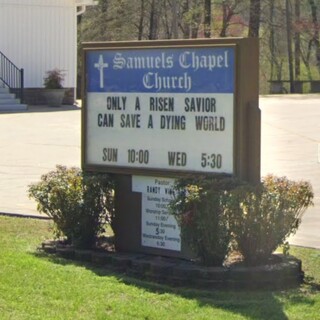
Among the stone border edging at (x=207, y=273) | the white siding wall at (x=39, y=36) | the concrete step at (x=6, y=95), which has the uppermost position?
the white siding wall at (x=39, y=36)

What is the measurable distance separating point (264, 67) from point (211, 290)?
59.8 meters

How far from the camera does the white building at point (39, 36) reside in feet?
110

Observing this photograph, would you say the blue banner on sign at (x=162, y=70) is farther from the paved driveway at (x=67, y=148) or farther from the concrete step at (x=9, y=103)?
the concrete step at (x=9, y=103)

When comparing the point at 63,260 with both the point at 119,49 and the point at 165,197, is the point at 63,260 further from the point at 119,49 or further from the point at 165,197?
the point at 119,49

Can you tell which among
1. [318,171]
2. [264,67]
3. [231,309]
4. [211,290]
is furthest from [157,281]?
[264,67]

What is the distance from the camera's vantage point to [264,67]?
66375 mm

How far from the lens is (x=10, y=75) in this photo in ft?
109

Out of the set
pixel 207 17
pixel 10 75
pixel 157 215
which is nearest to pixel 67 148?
pixel 157 215

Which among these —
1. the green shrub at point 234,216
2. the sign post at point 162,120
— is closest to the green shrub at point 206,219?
the green shrub at point 234,216

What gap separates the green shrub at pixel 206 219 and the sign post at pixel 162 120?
0.33 meters

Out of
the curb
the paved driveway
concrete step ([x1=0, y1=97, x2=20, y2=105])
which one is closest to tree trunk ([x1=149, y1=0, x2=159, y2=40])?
the paved driveway

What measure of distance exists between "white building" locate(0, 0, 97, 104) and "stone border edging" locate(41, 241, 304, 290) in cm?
2591

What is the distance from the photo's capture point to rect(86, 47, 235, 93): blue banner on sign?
7.94 metres

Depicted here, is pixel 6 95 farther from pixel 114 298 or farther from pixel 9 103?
pixel 114 298
